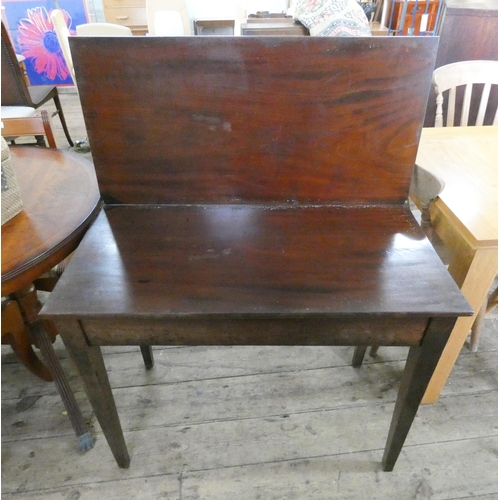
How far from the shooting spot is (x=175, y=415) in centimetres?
125

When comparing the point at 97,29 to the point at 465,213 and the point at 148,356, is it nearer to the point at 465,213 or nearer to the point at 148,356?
the point at 148,356

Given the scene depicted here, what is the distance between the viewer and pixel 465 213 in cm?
101

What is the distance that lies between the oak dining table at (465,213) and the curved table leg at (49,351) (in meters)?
1.05

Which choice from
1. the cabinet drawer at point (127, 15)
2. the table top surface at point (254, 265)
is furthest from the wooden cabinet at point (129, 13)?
the table top surface at point (254, 265)

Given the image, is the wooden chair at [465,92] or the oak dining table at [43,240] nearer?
the oak dining table at [43,240]

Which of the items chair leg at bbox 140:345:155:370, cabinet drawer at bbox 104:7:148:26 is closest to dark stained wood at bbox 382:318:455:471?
chair leg at bbox 140:345:155:370

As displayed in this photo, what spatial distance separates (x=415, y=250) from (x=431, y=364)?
0.24 metres

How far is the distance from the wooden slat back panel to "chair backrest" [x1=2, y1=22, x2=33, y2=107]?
1.97 metres

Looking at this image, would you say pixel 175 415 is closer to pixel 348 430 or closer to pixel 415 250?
pixel 348 430

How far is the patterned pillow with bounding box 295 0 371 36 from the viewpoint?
144 cm

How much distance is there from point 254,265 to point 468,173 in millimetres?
807

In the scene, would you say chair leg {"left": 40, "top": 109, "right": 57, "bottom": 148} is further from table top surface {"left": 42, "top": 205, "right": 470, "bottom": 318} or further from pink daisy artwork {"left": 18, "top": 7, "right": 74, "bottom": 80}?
pink daisy artwork {"left": 18, "top": 7, "right": 74, "bottom": 80}

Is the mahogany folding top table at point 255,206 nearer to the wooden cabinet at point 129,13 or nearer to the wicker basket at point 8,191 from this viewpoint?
the wicker basket at point 8,191

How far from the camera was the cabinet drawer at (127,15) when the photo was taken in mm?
4168
